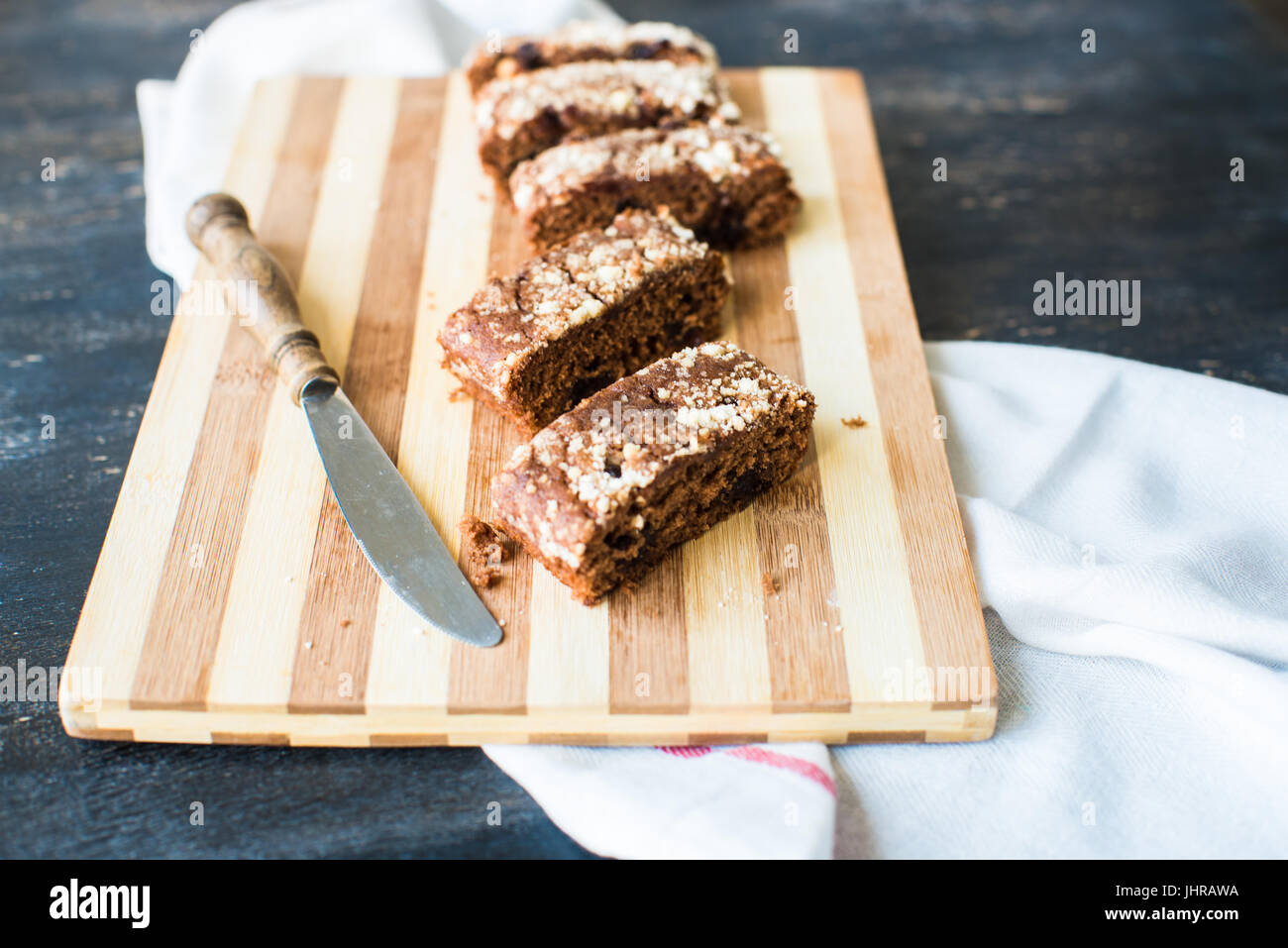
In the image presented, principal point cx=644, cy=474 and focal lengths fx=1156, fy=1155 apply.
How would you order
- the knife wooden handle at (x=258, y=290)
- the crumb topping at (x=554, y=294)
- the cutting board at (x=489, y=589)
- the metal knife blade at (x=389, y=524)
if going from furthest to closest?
the knife wooden handle at (x=258, y=290) → the crumb topping at (x=554, y=294) → the metal knife blade at (x=389, y=524) → the cutting board at (x=489, y=589)

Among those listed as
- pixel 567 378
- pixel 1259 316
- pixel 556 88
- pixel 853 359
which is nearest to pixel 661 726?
pixel 567 378

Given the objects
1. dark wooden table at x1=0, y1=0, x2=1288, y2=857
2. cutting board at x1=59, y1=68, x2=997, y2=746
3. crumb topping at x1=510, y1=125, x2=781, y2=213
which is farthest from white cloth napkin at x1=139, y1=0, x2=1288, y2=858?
crumb topping at x1=510, y1=125, x2=781, y2=213

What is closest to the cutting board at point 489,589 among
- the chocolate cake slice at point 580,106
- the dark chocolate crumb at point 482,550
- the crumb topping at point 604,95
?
the dark chocolate crumb at point 482,550

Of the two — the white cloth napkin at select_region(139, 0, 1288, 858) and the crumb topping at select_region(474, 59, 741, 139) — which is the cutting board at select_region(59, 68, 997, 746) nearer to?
the white cloth napkin at select_region(139, 0, 1288, 858)

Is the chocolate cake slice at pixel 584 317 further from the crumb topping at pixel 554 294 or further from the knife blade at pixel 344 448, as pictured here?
the knife blade at pixel 344 448


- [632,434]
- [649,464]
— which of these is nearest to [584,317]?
[632,434]

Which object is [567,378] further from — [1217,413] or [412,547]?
[1217,413]

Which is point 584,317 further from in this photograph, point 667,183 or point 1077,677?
point 1077,677

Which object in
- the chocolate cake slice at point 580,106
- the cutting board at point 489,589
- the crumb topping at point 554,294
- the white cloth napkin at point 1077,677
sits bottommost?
the white cloth napkin at point 1077,677
